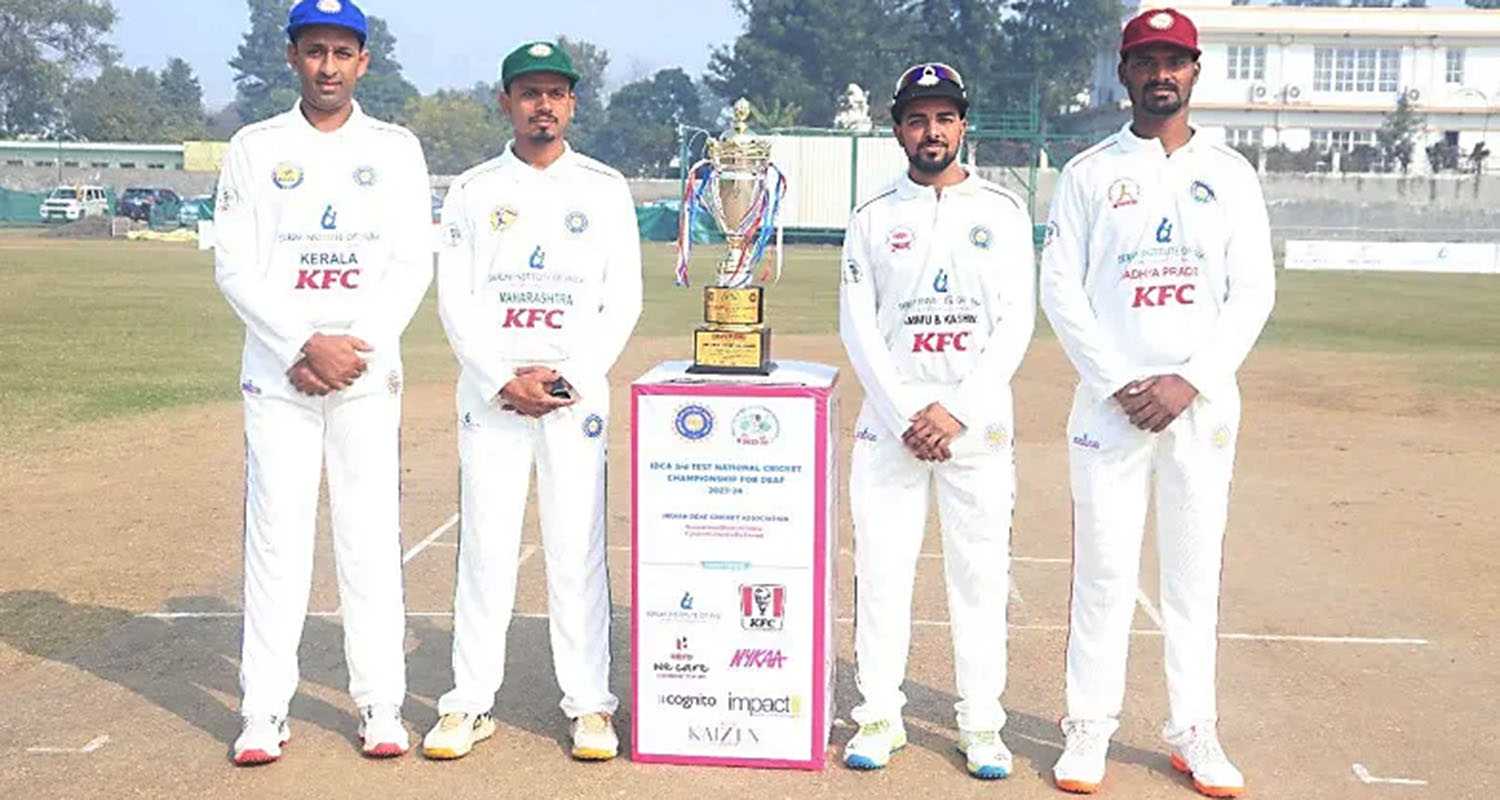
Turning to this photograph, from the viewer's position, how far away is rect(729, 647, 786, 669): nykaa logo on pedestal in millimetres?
5402

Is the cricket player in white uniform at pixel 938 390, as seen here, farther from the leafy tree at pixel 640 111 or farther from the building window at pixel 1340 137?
the leafy tree at pixel 640 111

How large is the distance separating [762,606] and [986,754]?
86cm

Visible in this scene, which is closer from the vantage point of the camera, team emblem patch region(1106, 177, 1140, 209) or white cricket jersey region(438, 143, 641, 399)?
team emblem patch region(1106, 177, 1140, 209)

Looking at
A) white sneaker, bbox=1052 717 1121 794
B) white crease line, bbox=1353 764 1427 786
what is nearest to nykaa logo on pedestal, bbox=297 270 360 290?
white sneaker, bbox=1052 717 1121 794

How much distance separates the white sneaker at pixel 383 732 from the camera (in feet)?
17.6

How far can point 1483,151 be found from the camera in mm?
55781

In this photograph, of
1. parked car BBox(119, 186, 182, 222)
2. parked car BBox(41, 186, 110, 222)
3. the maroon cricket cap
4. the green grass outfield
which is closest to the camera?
the maroon cricket cap

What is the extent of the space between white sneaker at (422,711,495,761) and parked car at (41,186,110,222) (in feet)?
184

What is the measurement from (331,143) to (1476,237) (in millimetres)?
48581

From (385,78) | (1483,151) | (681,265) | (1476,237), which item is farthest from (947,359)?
(385,78)

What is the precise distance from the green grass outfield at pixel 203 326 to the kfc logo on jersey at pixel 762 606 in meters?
7.92

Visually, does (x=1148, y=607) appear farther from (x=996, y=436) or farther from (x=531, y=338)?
(x=531, y=338)

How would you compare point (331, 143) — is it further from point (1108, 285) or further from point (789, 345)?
point (789, 345)

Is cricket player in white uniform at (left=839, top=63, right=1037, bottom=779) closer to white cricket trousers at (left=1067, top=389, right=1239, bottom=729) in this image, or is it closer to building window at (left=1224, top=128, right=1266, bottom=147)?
white cricket trousers at (left=1067, top=389, right=1239, bottom=729)
